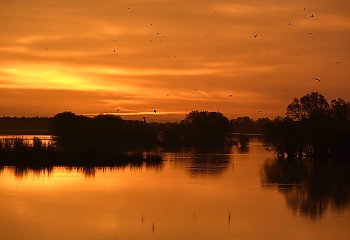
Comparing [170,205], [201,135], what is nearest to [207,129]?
[201,135]

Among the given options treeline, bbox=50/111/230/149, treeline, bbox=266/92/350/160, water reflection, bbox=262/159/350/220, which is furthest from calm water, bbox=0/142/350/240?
treeline, bbox=50/111/230/149

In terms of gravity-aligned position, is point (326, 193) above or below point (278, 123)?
below

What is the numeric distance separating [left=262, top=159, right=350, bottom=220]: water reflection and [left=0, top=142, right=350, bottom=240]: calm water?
30mm

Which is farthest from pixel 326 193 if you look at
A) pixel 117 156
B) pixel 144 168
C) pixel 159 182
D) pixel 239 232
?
pixel 117 156

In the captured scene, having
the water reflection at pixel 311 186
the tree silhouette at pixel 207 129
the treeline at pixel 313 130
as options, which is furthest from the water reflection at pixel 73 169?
the tree silhouette at pixel 207 129

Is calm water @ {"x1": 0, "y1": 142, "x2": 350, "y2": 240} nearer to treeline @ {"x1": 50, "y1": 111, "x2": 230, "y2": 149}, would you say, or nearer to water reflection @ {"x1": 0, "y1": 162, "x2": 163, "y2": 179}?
water reflection @ {"x1": 0, "y1": 162, "x2": 163, "y2": 179}

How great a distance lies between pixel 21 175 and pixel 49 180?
2.49 m

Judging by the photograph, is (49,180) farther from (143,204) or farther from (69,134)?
(69,134)

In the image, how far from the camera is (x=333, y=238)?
1409 cm

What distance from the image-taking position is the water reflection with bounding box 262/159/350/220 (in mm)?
19311

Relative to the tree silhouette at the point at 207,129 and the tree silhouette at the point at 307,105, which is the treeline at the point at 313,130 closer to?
the tree silhouette at the point at 307,105

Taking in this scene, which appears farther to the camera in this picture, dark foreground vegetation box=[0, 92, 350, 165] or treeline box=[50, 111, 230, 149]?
treeline box=[50, 111, 230, 149]

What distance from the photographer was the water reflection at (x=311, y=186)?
1931cm

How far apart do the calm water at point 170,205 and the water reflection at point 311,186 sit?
3cm
